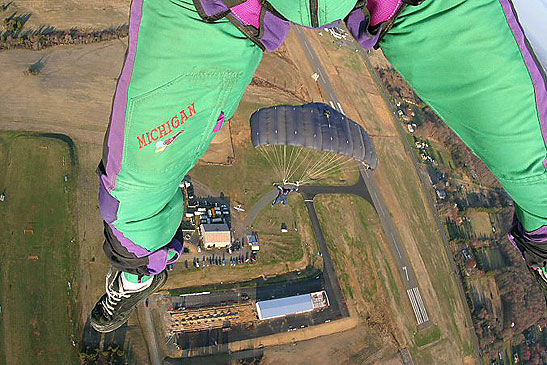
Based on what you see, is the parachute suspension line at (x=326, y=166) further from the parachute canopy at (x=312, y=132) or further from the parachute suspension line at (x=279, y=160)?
the parachute canopy at (x=312, y=132)

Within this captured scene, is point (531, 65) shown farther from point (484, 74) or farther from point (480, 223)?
point (480, 223)

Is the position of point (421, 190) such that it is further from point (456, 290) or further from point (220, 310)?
point (220, 310)

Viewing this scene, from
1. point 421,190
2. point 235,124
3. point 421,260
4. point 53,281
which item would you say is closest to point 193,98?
point 53,281

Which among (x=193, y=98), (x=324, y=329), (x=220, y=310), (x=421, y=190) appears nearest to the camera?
(x=193, y=98)

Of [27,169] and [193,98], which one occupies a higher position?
[193,98]

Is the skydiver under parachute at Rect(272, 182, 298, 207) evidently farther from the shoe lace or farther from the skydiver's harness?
the skydiver's harness

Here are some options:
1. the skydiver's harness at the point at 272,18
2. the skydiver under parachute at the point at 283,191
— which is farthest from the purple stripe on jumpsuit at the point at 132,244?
the skydiver under parachute at the point at 283,191

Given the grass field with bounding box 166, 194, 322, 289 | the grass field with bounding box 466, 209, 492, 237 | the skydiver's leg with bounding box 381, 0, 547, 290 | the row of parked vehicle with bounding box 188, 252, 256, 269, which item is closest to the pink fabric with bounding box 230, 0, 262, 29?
the skydiver's leg with bounding box 381, 0, 547, 290

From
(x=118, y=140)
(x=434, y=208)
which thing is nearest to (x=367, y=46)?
(x=118, y=140)
